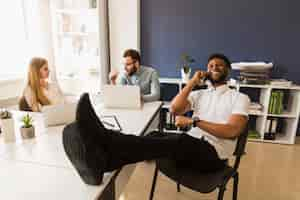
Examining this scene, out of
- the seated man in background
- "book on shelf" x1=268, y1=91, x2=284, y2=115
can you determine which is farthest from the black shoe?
"book on shelf" x1=268, y1=91, x2=284, y2=115

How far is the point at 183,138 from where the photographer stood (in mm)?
1510

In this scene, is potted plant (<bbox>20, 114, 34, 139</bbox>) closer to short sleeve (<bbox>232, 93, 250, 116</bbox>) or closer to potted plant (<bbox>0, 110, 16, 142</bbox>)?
potted plant (<bbox>0, 110, 16, 142</bbox>)

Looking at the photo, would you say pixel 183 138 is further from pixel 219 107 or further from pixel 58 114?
pixel 58 114

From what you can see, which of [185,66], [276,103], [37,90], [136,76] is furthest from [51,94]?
[276,103]

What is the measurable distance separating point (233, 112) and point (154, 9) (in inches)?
92.1

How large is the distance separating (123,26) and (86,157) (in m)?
2.81

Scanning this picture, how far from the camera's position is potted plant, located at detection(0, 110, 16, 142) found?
153cm

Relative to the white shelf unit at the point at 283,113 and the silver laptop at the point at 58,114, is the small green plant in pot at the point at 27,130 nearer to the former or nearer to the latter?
the silver laptop at the point at 58,114

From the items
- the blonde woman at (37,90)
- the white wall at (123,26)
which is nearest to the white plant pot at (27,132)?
the blonde woman at (37,90)

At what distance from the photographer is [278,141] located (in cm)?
332

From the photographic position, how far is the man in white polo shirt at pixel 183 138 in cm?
109

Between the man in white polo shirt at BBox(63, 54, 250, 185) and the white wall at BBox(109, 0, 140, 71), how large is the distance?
1.84m

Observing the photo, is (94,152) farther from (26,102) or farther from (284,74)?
(284,74)

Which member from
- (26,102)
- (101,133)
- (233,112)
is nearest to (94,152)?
(101,133)
